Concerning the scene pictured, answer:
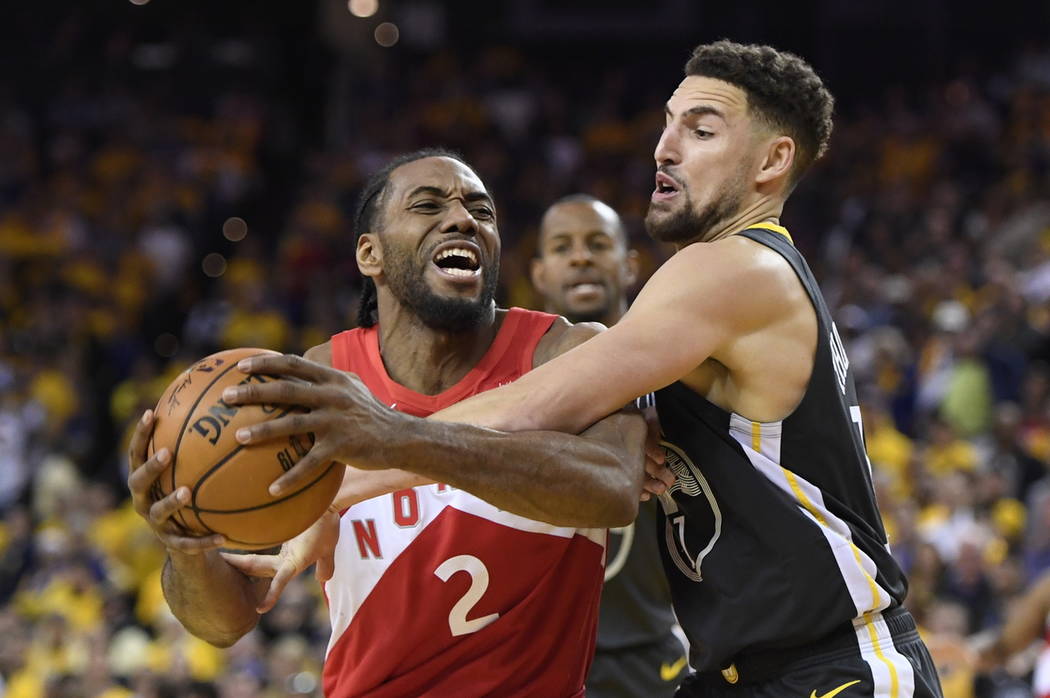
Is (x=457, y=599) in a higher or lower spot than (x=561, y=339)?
lower

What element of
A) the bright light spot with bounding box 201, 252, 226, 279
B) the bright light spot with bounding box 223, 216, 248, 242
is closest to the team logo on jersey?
the bright light spot with bounding box 201, 252, 226, 279

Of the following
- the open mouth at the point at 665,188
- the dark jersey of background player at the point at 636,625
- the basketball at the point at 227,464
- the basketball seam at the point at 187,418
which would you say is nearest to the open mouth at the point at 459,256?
the open mouth at the point at 665,188

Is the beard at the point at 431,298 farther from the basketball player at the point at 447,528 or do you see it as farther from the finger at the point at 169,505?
the finger at the point at 169,505

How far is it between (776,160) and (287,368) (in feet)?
4.73

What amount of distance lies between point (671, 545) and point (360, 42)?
1645 cm

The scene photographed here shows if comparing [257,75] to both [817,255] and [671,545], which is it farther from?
[671,545]

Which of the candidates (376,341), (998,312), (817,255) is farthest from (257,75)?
(376,341)

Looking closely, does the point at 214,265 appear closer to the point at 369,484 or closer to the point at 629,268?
the point at 629,268

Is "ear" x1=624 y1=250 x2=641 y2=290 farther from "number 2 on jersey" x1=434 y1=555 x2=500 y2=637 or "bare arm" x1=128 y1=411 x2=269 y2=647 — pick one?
"bare arm" x1=128 y1=411 x2=269 y2=647

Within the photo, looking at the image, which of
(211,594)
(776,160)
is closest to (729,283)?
(776,160)

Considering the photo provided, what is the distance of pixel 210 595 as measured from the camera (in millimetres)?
3531

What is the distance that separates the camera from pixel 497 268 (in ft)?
13.0

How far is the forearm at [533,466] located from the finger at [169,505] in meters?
0.40

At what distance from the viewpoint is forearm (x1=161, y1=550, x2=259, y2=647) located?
11.4ft
